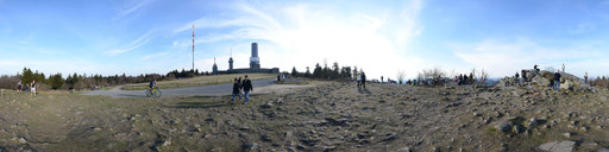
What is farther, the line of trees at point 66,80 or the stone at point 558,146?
the line of trees at point 66,80

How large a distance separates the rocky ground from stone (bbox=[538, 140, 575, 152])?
17 millimetres

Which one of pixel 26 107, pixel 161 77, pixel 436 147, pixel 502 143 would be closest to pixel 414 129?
pixel 436 147

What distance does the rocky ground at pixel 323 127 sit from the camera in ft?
24.5

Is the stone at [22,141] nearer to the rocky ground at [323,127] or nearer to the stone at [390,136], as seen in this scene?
the rocky ground at [323,127]

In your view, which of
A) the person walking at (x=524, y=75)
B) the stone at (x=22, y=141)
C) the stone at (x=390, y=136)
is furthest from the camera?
the person walking at (x=524, y=75)

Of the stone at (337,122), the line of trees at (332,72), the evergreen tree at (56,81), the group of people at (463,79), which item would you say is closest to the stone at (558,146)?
the stone at (337,122)

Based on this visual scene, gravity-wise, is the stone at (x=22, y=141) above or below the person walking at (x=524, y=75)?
below

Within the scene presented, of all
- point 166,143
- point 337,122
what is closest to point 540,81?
point 337,122

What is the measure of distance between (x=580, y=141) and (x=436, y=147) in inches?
119

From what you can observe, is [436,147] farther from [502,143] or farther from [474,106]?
[474,106]

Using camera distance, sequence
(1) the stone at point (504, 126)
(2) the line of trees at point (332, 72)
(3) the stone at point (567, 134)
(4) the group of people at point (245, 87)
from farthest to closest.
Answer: (2) the line of trees at point (332, 72), (4) the group of people at point (245, 87), (1) the stone at point (504, 126), (3) the stone at point (567, 134)

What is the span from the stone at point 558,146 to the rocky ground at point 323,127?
0.06 ft

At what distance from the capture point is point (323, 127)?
10.6 m

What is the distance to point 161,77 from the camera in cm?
5272
